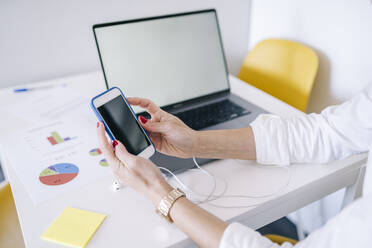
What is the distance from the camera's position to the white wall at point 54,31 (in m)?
1.06

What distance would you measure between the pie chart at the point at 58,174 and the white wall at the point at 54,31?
614 millimetres

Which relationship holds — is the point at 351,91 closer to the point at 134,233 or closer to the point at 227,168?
the point at 227,168

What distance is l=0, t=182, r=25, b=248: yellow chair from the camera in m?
0.80

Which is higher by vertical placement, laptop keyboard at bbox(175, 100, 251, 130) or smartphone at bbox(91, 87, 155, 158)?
smartphone at bbox(91, 87, 155, 158)

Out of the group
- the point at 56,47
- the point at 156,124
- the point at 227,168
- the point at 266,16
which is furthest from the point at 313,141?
the point at 56,47

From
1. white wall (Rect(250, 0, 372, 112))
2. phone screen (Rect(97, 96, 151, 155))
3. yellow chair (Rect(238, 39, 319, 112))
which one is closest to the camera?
phone screen (Rect(97, 96, 151, 155))

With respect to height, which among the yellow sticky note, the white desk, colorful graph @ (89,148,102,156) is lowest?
the white desk

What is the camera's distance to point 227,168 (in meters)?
0.73

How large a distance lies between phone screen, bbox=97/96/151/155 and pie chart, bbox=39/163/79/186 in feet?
0.57

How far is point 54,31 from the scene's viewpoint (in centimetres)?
113

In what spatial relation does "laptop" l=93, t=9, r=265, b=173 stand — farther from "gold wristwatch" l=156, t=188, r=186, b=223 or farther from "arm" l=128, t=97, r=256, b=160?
"gold wristwatch" l=156, t=188, r=186, b=223

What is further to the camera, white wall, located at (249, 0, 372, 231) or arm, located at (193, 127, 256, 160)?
white wall, located at (249, 0, 372, 231)

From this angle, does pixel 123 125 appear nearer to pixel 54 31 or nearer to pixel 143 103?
pixel 143 103

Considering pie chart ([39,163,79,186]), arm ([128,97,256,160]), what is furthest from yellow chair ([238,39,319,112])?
pie chart ([39,163,79,186])
